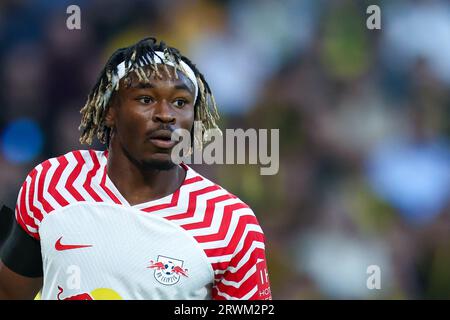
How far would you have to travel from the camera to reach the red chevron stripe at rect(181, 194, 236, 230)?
299cm

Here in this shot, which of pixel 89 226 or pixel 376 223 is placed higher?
pixel 89 226

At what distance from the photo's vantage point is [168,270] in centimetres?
291

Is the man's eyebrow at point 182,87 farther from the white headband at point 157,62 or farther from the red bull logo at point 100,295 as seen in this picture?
the red bull logo at point 100,295

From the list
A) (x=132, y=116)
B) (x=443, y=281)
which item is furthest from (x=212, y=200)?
(x=443, y=281)

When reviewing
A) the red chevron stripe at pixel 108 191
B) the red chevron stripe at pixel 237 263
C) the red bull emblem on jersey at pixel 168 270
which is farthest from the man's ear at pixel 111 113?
the red chevron stripe at pixel 237 263

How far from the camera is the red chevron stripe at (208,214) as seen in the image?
118 inches

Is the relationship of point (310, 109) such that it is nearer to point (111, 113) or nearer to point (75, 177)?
point (111, 113)

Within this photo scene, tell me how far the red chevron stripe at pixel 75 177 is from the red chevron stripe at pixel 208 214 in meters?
0.43

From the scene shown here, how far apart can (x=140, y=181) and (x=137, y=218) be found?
0.17 meters

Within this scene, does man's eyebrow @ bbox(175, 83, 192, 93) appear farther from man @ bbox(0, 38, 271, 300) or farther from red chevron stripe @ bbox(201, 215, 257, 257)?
red chevron stripe @ bbox(201, 215, 257, 257)

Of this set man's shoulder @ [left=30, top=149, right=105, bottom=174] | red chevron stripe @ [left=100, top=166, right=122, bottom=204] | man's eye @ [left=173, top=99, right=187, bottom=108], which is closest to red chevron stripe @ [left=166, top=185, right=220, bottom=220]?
red chevron stripe @ [left=100, top=166, right=122, bottom=204]

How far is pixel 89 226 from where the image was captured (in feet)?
9.71
